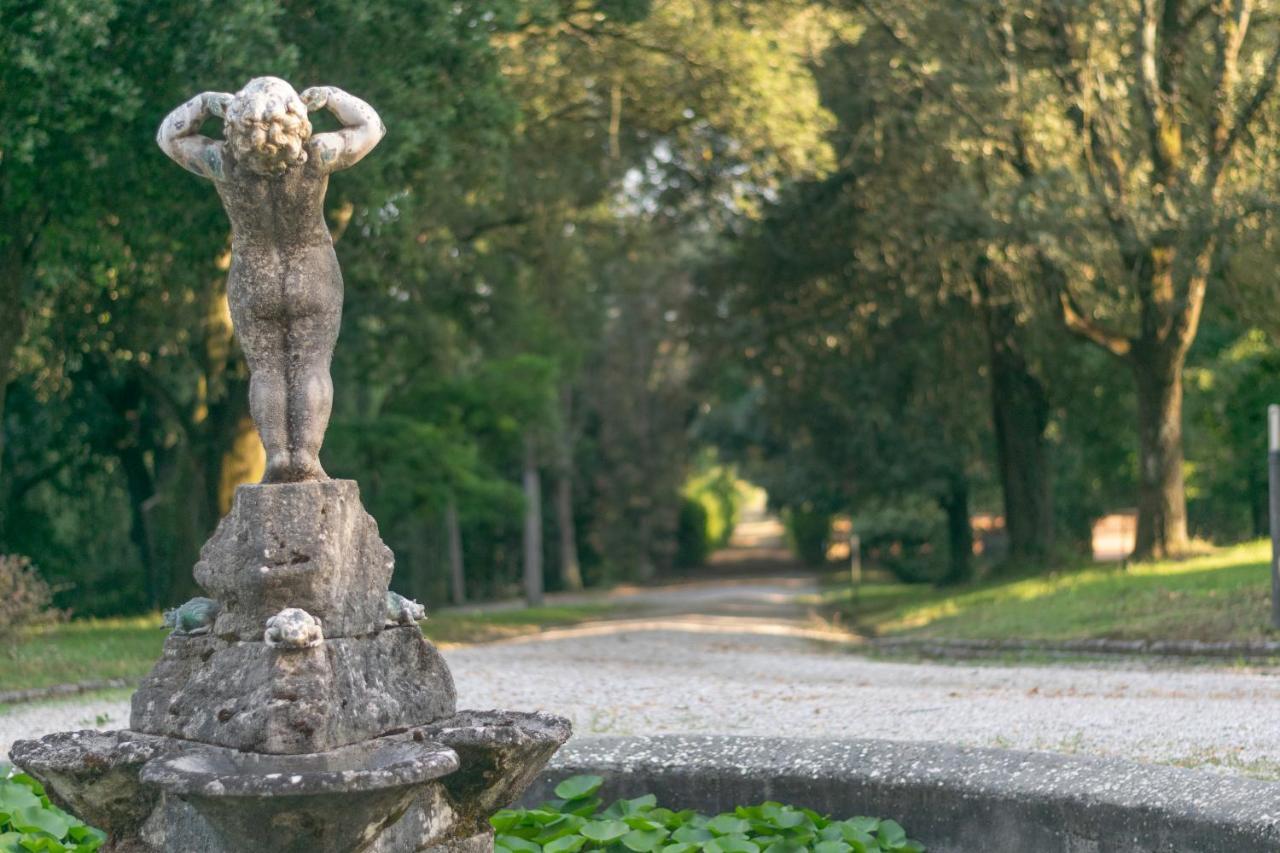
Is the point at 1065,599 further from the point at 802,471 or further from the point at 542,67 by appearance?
the point at 802,471

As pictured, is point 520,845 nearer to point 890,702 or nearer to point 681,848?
point 681,848

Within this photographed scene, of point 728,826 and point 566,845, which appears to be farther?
point 728,826

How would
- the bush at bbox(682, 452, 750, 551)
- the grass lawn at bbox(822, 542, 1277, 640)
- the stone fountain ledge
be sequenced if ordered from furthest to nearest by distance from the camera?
the bush at bbox(682, 452, 750, 551) → the grass lawn at bbox(822, 542, 1277, 640) → the stone fountain ledge

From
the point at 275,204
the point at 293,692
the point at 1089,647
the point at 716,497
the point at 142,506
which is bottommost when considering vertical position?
the point at 1089,647

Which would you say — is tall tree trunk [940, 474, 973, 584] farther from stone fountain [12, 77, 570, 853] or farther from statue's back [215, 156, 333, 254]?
statue's back [215, 156, 333, 254]

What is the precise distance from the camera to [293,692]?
202 inches

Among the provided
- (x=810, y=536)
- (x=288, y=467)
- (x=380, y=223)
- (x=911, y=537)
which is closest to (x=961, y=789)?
(x=288, y=467)

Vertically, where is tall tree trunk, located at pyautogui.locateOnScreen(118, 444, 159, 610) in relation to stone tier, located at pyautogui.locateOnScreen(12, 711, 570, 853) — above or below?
above

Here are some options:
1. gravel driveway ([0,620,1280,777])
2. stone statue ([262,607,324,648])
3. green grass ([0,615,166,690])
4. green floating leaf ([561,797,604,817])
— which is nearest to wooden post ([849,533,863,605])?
gravel driveway ([0,620,1280,777])

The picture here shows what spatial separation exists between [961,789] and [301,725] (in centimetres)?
283

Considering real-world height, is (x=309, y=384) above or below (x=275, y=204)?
below

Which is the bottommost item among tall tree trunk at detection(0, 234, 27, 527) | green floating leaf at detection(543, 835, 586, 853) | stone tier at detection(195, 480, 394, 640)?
green floating leaf at detection(543, 835, 586, 853)

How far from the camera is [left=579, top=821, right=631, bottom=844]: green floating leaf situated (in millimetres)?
6328

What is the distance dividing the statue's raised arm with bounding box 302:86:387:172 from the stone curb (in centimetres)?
1131
